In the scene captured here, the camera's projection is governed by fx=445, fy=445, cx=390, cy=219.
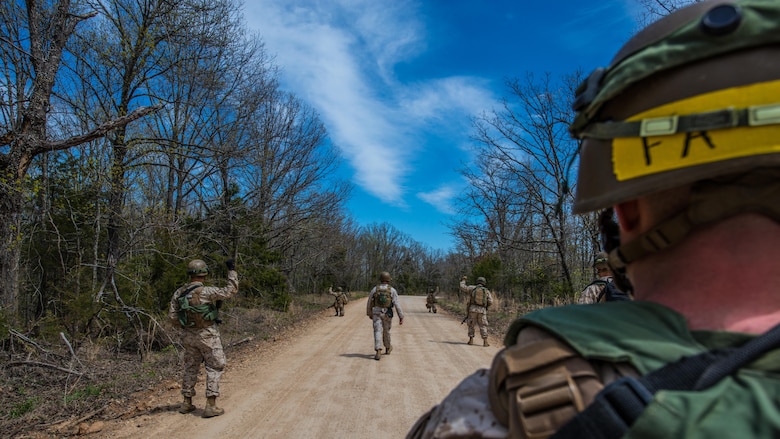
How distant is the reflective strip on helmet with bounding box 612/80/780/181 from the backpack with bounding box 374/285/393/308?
1008 centimetres

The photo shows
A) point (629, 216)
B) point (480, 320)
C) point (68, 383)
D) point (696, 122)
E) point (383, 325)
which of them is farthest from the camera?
point (480, 320)

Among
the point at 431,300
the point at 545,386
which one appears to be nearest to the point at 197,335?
the point at 545,386

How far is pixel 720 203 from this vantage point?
0.81 meters

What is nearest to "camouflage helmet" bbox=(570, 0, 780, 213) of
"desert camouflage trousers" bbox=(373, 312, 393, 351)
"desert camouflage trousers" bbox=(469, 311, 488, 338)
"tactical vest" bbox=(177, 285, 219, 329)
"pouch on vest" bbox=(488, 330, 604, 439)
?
"pouch on vest" bbox=(488, 330, 604, 439)

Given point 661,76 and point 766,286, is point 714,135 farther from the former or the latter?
point 766,286

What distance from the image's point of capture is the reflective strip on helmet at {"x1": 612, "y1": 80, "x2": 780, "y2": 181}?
0.77 m

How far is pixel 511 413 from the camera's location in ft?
2.68

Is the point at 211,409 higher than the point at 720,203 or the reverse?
the reverse

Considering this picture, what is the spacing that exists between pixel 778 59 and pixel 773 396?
573mm

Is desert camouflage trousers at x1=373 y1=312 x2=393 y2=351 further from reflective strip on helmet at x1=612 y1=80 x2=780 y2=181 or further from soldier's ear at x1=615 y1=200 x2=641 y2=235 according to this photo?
reflective strip on helmet at x1=612 y1=80 x2=780 y2=181

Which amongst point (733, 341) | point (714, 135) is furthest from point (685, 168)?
point (733, 341)

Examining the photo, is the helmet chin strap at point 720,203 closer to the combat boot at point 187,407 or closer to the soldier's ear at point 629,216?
the soldier's ear at point 629,216

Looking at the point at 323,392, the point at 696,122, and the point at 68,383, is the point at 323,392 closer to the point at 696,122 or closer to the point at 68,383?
the point at 68,383

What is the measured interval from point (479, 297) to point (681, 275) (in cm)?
1202
